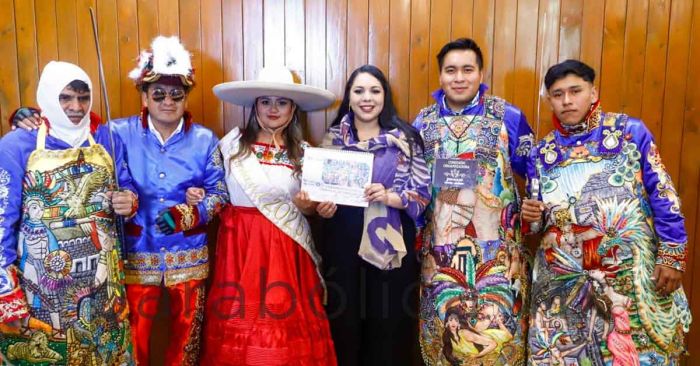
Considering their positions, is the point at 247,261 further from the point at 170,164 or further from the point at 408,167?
the point at 408,167

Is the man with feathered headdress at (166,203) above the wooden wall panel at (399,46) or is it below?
below

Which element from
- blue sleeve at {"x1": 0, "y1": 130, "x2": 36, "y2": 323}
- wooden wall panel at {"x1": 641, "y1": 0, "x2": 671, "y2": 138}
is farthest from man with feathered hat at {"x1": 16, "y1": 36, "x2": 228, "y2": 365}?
wooden wall panel at {"x1": 641, "y1": 0, "x2": 671, "y2": 138}

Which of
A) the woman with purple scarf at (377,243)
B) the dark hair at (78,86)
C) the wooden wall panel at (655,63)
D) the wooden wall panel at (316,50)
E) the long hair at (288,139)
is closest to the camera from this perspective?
the dark hair at (78,86)

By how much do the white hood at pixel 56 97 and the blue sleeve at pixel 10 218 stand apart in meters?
0.12

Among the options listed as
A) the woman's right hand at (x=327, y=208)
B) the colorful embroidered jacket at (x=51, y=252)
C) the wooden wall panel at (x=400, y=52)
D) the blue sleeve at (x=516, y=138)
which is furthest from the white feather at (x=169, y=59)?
the blue sleeve at (x=516, y=138)

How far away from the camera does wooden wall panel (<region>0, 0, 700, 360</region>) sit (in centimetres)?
239

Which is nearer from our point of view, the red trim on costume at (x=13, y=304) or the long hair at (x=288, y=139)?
the red trim on costume at (x=13, y=304)

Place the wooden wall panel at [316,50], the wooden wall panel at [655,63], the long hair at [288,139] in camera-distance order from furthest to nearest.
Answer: the wooden wall panel at [316,50] → the wooden wall panel at [655,63] → the long hair at [288,139]

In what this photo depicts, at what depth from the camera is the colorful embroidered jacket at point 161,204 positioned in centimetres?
200

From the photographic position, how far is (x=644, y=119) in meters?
2.43

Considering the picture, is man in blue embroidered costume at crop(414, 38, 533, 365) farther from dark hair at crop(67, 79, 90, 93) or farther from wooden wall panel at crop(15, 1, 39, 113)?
wooden wall panel at crop(15, 1, 39, 113)

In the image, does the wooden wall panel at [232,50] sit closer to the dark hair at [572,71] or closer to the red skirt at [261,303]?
the red skirt at [261,303]

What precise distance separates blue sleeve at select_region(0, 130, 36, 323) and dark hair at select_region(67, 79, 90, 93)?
9.8 inches

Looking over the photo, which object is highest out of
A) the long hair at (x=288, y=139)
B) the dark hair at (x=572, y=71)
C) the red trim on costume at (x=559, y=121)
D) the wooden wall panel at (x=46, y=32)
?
the wooden wall panel at (x=46, y=32)
